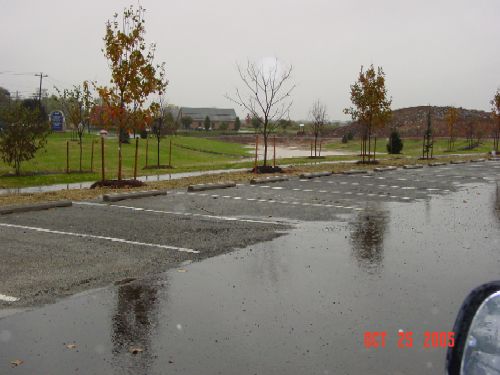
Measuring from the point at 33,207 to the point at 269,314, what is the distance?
27.6 ft

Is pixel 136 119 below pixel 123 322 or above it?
above

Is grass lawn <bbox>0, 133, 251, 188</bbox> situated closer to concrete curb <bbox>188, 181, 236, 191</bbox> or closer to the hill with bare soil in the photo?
concrete curb <bbox>188, 181, 236, 191</bbox>

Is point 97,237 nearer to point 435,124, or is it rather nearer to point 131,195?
point 131,195

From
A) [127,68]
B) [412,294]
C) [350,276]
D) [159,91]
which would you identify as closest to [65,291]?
[350,276]

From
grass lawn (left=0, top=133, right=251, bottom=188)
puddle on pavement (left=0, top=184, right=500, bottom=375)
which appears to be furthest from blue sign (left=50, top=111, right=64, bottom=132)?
puddle on pavement (left=0, top=184, right=500, bottom=375)

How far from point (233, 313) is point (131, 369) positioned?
4.85ft

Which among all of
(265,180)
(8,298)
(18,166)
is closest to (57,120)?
(18,166)

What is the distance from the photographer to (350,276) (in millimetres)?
6742

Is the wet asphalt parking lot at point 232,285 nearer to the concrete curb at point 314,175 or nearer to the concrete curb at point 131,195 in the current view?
the concrete curb at point 131,195

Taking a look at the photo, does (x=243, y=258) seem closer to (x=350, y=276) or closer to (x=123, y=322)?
(x=350, y=276)

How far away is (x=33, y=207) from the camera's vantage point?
12.0 m

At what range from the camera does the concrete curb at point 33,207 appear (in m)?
11.5

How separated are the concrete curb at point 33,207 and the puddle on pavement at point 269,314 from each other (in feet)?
19.9

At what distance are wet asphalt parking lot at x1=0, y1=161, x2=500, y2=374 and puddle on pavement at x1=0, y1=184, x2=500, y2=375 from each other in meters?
0.02
